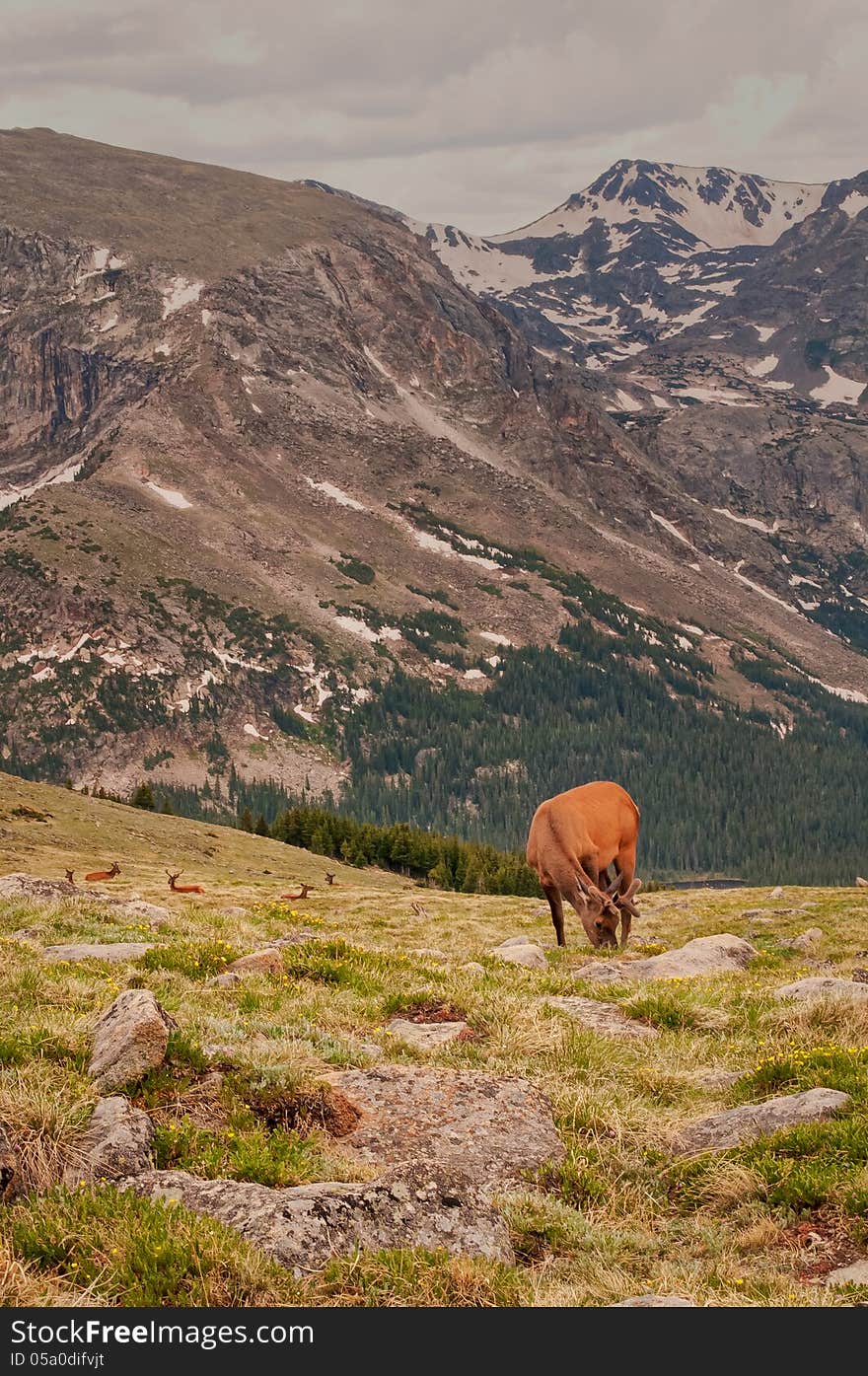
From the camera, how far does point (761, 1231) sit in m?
9.38

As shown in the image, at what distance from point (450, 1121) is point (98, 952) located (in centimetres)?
993

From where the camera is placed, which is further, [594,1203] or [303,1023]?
[303,1023]

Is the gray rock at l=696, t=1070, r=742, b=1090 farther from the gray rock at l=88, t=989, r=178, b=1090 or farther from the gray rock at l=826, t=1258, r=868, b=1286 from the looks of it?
the gray rock at l=88, t=989, r=178, b=1090

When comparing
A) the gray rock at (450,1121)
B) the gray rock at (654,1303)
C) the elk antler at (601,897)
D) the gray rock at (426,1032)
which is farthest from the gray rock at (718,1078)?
the elk antler at (601,897)

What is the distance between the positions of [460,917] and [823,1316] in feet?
142

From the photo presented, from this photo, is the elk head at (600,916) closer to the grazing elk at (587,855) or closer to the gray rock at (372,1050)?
the grazing elk at (587,855)

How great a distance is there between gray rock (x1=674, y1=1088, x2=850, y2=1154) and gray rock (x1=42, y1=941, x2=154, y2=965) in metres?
10.5

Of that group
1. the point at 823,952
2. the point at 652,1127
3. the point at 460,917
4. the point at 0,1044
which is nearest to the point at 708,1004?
the point at 652,1127

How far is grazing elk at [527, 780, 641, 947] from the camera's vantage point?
97.1 feet

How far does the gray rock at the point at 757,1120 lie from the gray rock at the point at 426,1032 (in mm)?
3726

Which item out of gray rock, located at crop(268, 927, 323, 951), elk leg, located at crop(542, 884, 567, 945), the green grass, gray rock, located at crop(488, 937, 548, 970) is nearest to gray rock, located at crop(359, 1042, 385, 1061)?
the green grass

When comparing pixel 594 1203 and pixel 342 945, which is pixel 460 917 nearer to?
pixel 342 945

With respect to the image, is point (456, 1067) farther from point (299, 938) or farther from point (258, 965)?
point (299, 938)

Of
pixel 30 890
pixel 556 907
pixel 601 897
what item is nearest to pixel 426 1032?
pixel 601 897
